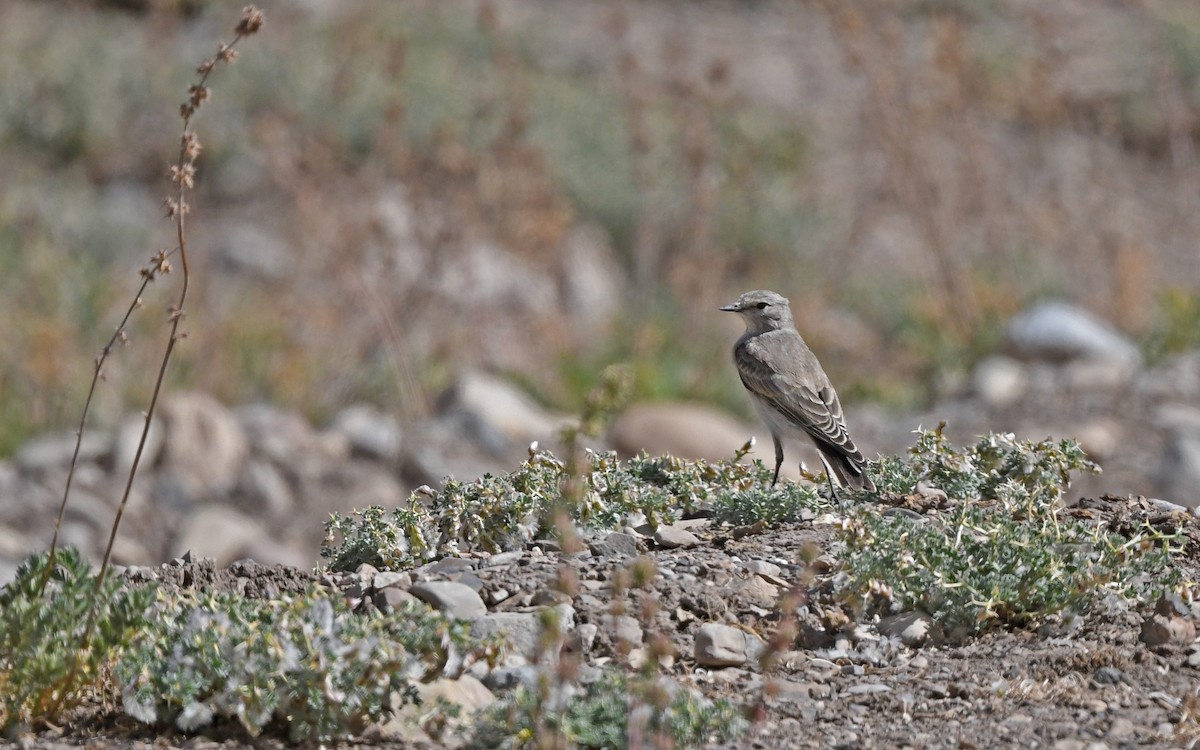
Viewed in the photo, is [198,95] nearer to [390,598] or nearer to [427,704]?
[390,598]

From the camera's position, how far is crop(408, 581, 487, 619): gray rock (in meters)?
3.89

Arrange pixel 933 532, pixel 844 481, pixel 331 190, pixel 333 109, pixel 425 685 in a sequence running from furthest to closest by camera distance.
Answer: pixel 333 109 → pixel 331 190 → pixel 844 481 → pixel 933 532 → pixel 425 685

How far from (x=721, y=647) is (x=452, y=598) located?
70 cm

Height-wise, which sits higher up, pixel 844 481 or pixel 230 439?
pixel 230 439

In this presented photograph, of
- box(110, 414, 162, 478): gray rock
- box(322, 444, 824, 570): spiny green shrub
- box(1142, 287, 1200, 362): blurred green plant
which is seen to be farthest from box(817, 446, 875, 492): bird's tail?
box(1142, 287, 1200, 362): blurred green plant

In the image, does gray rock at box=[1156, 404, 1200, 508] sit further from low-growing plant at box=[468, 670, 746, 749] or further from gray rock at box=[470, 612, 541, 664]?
low-growing plant at box=[468, 670, 746, 749]

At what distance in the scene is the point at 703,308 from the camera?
444 inches

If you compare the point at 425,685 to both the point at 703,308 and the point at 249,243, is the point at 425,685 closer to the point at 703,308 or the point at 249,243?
the point at 703,308

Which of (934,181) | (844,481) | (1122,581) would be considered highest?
(934,181)

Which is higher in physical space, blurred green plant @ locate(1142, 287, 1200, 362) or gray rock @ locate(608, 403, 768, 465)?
blurred green plant @ locate(1142, 287, 1200, 362)

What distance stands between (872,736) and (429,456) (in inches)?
239

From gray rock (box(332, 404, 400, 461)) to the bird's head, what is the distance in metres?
3.40

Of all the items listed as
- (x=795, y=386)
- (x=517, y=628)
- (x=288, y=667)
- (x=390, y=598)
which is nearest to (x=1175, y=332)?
(x=795, y=386)

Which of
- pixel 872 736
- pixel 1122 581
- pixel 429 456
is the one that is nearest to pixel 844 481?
pixel 1122 581
